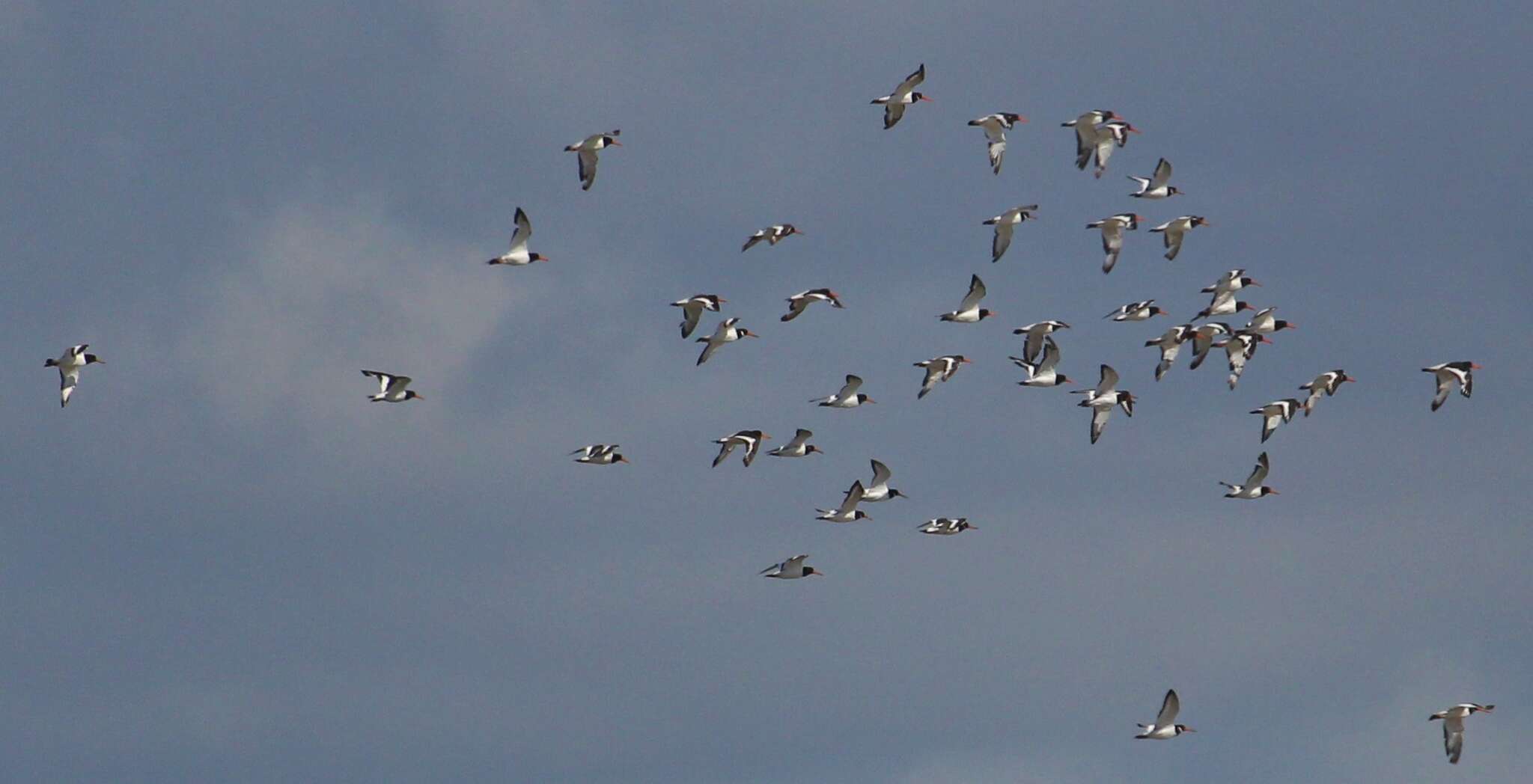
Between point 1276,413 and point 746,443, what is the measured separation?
16.1 meters

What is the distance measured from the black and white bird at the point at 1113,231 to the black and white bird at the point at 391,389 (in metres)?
19.3

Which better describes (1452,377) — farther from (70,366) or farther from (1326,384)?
(70,366)

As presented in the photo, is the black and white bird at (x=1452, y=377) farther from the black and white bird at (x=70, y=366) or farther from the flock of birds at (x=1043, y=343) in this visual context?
the black and white bird at (x=70, y=366)

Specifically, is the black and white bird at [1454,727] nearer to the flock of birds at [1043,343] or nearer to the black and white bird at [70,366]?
the flock of birds at [1043,343]

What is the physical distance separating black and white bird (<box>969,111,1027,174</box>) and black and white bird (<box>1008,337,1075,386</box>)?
5553 mm

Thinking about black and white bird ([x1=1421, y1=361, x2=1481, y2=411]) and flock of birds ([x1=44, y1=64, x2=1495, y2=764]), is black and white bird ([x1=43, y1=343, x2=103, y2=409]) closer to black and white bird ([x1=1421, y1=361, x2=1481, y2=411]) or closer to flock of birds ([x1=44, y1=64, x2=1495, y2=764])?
flock of birds ([x1=44, y1=64, x2=1495, y2=764])

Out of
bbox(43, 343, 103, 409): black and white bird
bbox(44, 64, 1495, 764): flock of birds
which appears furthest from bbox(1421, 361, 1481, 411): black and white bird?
bbox(43, 343, 103, 409): black and white bird

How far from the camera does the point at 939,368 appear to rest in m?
94.1

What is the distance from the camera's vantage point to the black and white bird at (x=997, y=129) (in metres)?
90.9

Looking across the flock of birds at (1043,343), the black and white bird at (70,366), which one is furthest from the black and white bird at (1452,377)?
the black and white bird at (70,366)

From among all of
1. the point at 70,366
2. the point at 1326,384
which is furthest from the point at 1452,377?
the point at 70,366

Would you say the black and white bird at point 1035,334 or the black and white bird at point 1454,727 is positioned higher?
the black and white bird at point 1035,334

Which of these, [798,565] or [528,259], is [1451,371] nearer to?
[798,565]

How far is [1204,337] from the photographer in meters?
92.8
